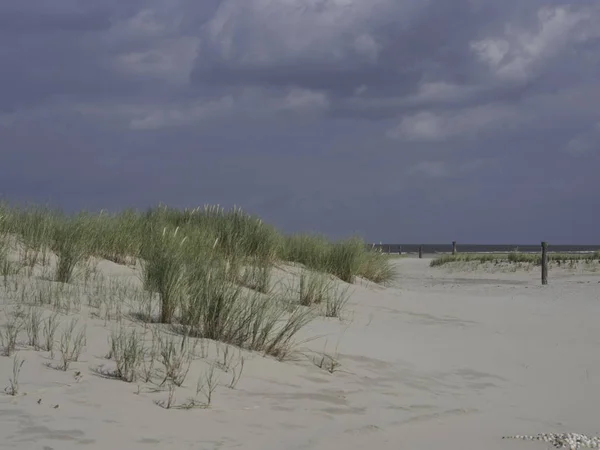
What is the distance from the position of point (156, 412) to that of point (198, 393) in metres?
0.47

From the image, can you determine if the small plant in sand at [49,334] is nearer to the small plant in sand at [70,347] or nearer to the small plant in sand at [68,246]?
the small plant in sand at [70,347]

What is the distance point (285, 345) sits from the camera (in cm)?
586

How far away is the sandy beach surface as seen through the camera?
12.3 feet

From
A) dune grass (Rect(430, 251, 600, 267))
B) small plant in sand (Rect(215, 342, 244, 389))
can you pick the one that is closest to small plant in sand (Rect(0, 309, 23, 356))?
small plant in sand (Rect(215, 342, 244, 389))

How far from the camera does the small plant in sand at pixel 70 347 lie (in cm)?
452

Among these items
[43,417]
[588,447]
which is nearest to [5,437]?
[43,417]

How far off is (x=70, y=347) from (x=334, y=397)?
1.98m

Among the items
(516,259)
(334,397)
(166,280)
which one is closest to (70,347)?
(166,280)

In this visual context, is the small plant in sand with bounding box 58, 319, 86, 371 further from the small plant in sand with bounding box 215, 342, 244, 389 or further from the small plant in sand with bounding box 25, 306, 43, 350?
the small plant in sand with bounding box 215, 342, 244, 389

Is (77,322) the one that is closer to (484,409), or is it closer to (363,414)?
(363,414)

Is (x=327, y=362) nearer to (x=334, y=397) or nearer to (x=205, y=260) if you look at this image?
(x=334, y=397)

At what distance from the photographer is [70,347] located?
16.2ft

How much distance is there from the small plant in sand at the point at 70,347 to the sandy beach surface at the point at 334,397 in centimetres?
6

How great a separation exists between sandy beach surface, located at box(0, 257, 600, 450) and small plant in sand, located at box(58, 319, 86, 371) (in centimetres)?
6
